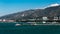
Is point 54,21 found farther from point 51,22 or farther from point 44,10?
point 44,10

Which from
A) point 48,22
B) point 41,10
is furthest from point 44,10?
point 48,22

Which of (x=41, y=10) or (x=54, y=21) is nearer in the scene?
(x=54, y=21)

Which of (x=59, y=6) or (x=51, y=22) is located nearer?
(x=51, y=22)

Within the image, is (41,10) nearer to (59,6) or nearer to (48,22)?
(59,6)

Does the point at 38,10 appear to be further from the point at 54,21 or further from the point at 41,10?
the point at 54,21

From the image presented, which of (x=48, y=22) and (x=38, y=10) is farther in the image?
(x=38, y=10)

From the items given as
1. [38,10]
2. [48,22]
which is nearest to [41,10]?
[38,10]
